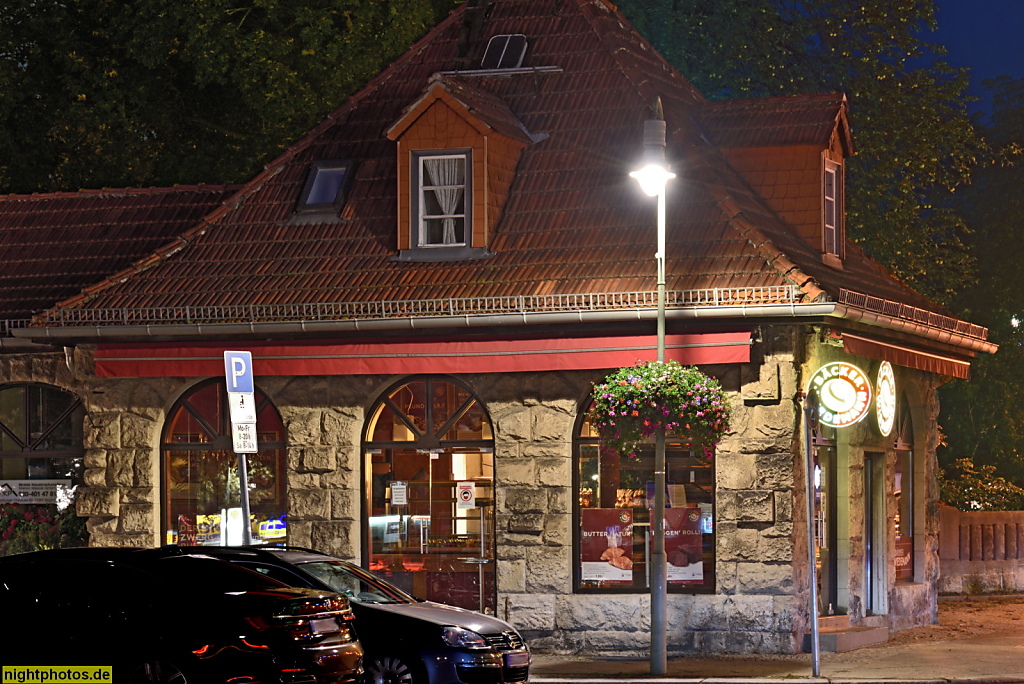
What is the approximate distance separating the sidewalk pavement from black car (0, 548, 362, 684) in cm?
567

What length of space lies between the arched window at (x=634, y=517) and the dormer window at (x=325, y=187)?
4909mm

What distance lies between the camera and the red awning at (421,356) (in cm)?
1995

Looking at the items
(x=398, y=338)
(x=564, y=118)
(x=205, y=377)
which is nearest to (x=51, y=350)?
(x=205, y=377)

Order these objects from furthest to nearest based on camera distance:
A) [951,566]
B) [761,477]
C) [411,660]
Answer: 1. [951,566]
2. [761,477]
3. [411,660]

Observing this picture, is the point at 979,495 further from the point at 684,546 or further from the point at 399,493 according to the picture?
the point at 399,493

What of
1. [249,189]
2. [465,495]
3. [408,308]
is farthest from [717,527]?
[249,189]

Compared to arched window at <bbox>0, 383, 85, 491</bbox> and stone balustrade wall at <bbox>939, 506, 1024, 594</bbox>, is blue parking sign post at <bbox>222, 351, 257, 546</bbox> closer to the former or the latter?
arched window at <bbox>0, 383, 85, 491</bbox>

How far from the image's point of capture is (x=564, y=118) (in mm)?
22469

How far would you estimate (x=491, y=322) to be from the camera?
2056cm

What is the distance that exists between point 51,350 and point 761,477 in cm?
1063

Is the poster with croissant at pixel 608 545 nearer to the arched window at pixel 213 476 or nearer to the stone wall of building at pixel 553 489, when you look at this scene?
the stone wall of building at pixel 553 489

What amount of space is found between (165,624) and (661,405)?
7863 mm

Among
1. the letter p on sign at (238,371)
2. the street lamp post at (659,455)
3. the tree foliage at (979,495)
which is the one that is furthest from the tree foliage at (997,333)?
the letter p on sign at (238,371)

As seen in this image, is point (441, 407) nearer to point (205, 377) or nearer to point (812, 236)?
point (205, 377)
